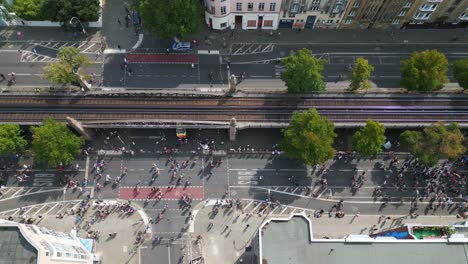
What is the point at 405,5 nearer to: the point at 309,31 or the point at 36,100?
the point at 309,31

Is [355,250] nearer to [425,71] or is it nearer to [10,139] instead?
[425,71]

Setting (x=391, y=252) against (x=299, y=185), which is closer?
(x=391, y=252)

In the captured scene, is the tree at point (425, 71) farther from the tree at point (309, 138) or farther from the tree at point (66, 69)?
the tree at point (66, 69)

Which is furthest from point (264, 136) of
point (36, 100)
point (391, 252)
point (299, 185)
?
point (36, 100)

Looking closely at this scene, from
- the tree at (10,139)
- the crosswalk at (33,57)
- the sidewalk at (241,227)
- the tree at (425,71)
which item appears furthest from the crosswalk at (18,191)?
the tree at (425,71)

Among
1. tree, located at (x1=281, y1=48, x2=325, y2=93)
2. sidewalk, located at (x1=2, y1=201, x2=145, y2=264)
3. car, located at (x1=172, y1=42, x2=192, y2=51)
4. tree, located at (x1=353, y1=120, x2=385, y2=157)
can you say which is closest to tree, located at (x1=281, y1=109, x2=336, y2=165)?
tree, located at (x1=353, y1=120, x2=385, y2=157)
